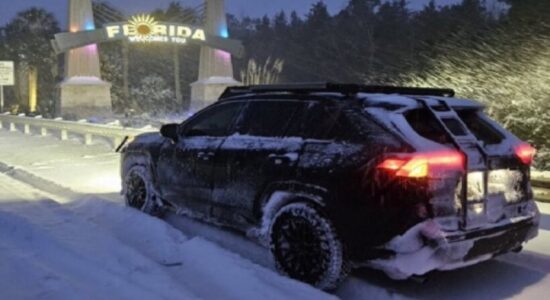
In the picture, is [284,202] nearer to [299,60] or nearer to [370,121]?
[370,121]

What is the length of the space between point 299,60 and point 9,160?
160 feet

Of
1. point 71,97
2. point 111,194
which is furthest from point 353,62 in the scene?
point 111,194

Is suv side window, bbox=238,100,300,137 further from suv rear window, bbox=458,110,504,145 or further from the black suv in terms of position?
suv rear window, bbox=458,110,504,145

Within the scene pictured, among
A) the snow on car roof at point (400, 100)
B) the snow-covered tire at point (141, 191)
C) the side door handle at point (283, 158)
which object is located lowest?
the snow-covered tire at point (141, 191)

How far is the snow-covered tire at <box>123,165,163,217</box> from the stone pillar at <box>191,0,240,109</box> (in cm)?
2717

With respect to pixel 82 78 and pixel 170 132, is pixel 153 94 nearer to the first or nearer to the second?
pixel 82 78

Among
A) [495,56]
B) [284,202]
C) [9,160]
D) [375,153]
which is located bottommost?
[9,160]

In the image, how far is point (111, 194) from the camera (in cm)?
991

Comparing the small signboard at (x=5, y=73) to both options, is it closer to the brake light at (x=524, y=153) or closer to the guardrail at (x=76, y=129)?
the guardrail at (x=76, y=129)

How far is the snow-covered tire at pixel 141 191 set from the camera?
7.63 metres

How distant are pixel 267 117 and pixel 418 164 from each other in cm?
184

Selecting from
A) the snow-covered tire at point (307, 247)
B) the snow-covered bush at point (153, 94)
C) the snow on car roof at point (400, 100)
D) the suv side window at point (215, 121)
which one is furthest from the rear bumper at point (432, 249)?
the snow-covered bush at point (153, 94)

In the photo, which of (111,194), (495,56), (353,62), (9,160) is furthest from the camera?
(353,62)

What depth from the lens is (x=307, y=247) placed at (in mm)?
5215
